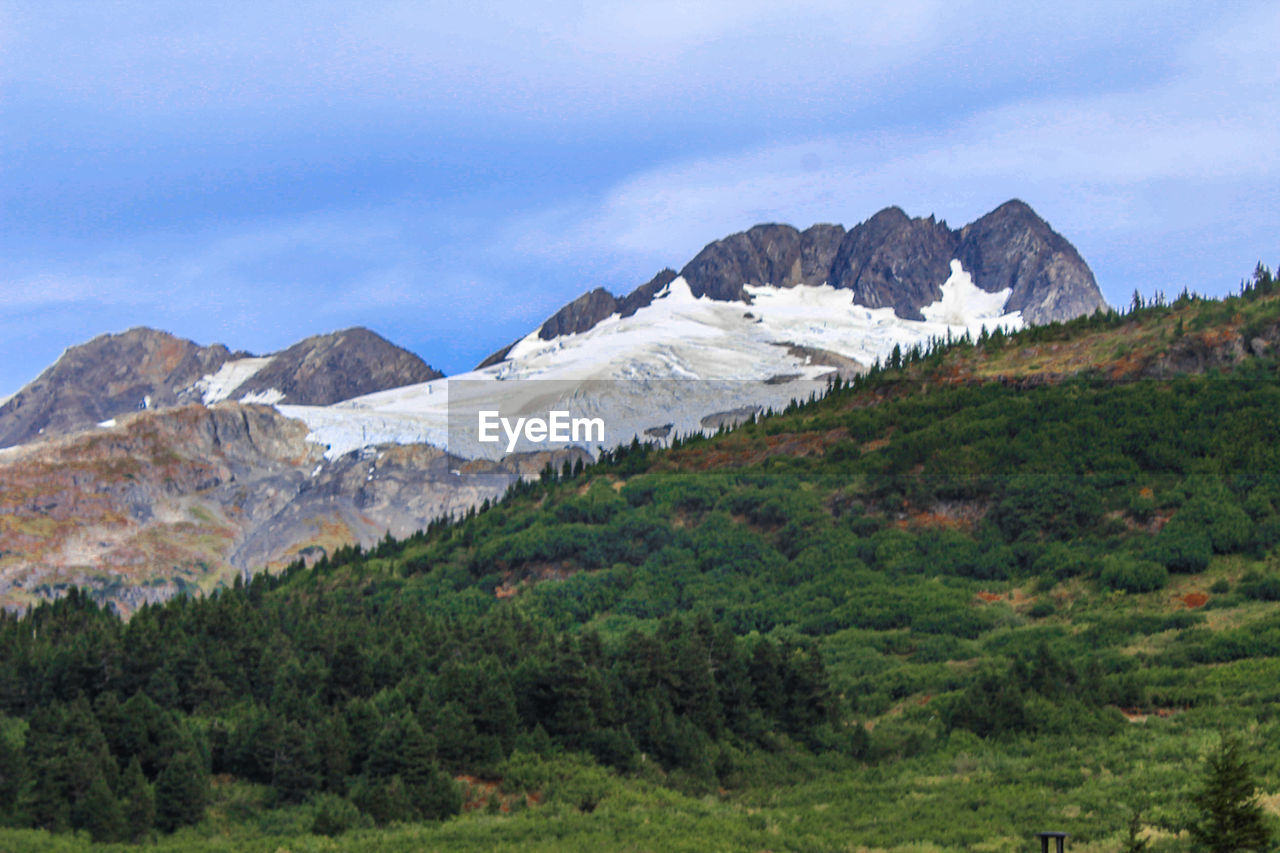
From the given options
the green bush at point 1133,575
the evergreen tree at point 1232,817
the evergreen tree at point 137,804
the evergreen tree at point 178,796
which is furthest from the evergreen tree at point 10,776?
the green bush at point 1133,575

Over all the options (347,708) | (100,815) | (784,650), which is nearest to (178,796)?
(100,815)

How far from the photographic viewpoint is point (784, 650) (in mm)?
70188

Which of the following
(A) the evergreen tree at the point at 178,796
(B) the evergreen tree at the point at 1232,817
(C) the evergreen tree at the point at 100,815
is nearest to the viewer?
(B) the evergreen tree at the point at 1232,817

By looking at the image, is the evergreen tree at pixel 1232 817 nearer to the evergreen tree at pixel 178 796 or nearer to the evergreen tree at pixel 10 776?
the evergreen tree at pixel 178 796

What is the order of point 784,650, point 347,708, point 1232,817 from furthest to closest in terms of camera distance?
1. point 784,650
2. point 347,708
3. point 1232,817

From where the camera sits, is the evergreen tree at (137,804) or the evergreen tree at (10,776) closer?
the evergreen tree at (137,804)

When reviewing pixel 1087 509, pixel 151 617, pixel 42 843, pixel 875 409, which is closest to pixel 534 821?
pixel 42 843

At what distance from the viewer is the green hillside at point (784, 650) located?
165 feet

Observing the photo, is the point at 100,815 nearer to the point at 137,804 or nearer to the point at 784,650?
the point at 137,804

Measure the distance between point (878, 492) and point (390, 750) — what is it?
6125 centimetres

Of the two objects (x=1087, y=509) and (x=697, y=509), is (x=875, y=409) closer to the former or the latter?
(x=697, y=509)

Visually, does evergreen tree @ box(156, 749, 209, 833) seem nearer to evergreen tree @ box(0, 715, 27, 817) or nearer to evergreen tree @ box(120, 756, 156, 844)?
evergreen tree @ box(120, 756, 156, 844)

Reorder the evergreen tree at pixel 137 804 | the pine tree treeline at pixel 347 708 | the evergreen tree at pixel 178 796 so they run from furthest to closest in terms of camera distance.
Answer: the pine tree treeline at pixel 347 708
the evergreen tree at pixel 178 796
the evergreen tree at pixel 137 804

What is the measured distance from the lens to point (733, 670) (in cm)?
6612
